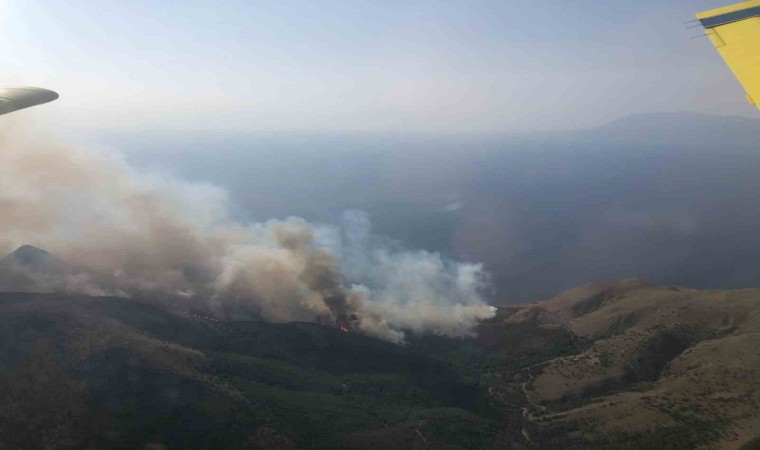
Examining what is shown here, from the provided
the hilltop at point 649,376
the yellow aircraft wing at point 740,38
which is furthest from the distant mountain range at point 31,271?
the yellow aircraft wing at point 740,38

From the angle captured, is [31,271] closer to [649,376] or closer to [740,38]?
[740,38]

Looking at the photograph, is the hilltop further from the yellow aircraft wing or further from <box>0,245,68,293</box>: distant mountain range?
<box>0,245,68,293</box>: distant mountain range

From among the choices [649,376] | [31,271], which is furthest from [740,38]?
[31,271]

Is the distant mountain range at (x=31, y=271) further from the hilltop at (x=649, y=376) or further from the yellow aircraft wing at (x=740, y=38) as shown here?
the yellow aircraft wing at (x=740, y=38)

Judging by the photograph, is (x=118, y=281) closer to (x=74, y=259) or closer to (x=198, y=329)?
(x=74, y=259)

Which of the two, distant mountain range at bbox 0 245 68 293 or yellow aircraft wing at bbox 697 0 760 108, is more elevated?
yellow aircraft wing at bbox 697 0 760 108

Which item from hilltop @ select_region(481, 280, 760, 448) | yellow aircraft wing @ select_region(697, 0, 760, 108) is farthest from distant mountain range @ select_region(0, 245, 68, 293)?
yellow aircraft wing @ select_region(697, 0, 760, 108)

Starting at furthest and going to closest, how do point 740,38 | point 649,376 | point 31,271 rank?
1. point 31,271
2. point 649,376
3. point 740,38

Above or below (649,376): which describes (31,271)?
above

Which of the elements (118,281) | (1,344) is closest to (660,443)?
(1,344)

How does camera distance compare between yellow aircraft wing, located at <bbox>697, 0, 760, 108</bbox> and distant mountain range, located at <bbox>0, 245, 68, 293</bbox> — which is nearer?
yellow aircraft wing, located at <bbox>697, 0, 760, 108</bbox>
